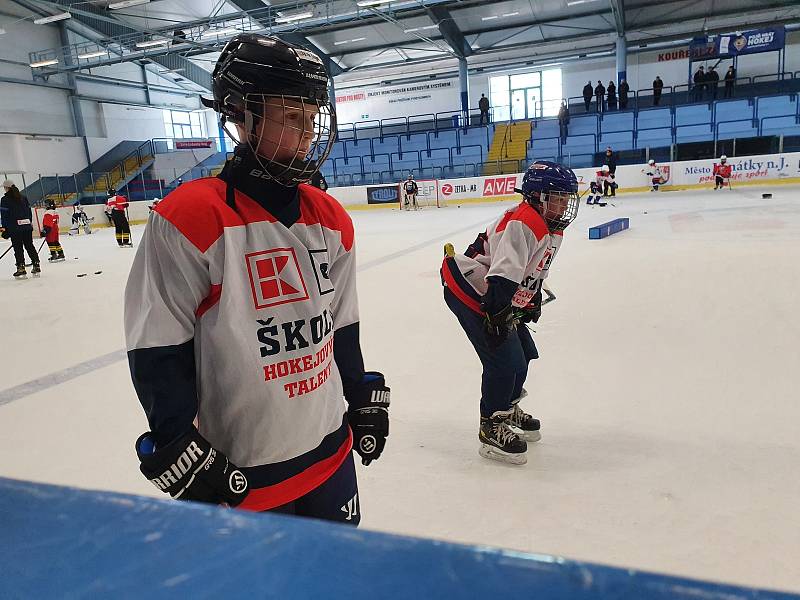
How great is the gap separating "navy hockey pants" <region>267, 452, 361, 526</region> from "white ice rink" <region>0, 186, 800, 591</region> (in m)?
0.58

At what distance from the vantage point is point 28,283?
29.3ft

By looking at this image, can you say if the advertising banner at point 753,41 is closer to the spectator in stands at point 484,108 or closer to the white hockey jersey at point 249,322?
the spectator in stands at point 484,108

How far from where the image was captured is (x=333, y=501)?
1453 mm

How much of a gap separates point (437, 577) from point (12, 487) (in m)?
0.48

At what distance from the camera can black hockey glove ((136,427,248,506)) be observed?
118 centimetres

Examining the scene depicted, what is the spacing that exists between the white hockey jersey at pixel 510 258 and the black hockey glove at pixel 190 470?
1.62m

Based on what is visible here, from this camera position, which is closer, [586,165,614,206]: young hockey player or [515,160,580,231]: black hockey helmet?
[515,160,580,231]: black hockey helmet

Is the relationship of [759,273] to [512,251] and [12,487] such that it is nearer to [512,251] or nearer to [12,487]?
[512,251]

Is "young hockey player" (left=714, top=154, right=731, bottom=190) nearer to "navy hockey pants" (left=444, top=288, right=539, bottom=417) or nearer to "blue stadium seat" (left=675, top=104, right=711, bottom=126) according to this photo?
"blue stadium seat" (left=675, top=104, right=711, bottom=126)

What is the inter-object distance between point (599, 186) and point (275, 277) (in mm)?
17528

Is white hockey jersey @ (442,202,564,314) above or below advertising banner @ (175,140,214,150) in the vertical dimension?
below

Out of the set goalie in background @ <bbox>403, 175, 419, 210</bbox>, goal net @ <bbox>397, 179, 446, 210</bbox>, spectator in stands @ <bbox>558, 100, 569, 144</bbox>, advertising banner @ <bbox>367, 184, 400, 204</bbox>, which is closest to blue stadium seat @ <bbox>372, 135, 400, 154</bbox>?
advertising banner @ <bbox>367, 184, 400, 204</bbox>

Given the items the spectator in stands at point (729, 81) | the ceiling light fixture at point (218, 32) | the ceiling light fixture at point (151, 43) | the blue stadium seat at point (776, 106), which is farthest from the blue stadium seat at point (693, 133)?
the ceiling light fixture at point (151, 43)

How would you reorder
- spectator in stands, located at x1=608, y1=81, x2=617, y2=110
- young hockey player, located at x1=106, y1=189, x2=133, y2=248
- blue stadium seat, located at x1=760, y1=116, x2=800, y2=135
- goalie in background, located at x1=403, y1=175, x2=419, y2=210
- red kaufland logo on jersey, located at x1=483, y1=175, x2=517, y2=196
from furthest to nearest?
1. spectator in stands, located at x1=608, y1=81, x2=617, y2=110
2. blue stadium seat, located at x1=760, y1=116, x2=800, y2=135
3. red kaufland logo on jersey, located at x1=483, y1=175, x2=517, y2=196
4. goalie in background, located at x1=403, y1=175, x2=419, y2=210
5. young hockey player, located at x1=106, y1=189, x2=133, y2=248
